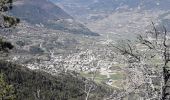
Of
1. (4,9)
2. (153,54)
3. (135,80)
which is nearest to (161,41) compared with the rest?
(153,54)

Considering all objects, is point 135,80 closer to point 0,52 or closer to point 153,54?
point 153,54

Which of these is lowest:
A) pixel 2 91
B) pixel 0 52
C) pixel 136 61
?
pixel 2 91

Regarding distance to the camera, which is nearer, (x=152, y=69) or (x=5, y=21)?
(x=152, y=69)

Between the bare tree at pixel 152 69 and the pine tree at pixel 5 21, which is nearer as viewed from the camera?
the bare tree at pixel 152 69

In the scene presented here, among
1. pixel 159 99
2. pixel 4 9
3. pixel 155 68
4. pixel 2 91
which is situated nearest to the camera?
pixel 159 99

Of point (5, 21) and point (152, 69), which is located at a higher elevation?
point (5, 21)

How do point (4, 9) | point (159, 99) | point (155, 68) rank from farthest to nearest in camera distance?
point (4, 9) → point (155, 68) → point (159, 99)

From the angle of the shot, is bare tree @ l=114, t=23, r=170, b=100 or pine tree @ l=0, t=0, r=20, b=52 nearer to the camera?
bare tree @ l=114, t=23, r=170, b=100

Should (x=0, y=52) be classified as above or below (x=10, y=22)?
below

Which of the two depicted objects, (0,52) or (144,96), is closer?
(144,96)
